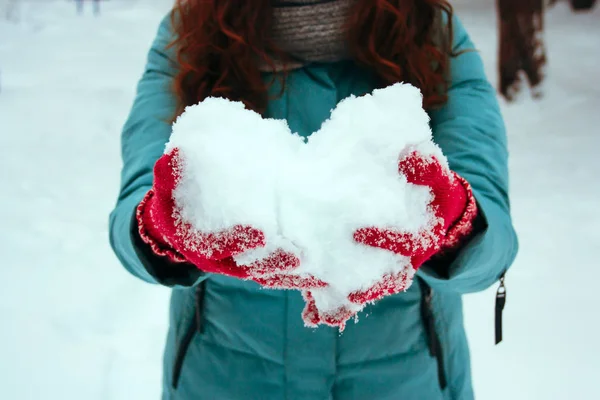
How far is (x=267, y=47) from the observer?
83 centimetres

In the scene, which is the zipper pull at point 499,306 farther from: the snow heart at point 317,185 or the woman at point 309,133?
the snow heart at point 317,185

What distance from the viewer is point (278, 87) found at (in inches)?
32.5

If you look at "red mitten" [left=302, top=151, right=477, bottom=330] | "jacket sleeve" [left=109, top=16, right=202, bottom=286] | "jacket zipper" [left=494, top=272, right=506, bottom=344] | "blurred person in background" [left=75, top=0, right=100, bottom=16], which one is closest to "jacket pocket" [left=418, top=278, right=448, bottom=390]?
"jacket zipper" [left=494, top=272, right=506, bottom=344]

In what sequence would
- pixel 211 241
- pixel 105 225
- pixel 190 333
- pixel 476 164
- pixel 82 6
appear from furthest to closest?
pixel 82 6
pixel 105 225
pixel 190 333
pixel 476 164
pixel 211 241

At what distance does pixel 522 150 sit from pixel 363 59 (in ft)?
9.00

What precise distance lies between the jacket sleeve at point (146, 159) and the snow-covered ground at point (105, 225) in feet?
3.76

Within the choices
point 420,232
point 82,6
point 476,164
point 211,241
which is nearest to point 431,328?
point 476,164

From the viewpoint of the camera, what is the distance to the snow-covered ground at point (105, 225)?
177cm

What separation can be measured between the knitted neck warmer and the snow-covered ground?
4.41 ft

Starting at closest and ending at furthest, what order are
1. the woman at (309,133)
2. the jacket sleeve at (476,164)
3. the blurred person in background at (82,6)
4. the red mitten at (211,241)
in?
the red mitten at (211,241) < the jacket sleeve at (476,164) < the woman at (309,133) < the blurred person in background at (82,6)

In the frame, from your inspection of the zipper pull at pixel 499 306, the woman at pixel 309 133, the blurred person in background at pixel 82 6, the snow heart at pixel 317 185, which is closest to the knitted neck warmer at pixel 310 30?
the woman at pixel 309 133

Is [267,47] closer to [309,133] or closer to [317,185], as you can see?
[309,133]

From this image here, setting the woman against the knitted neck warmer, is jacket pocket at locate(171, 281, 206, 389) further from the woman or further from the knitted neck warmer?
the knitted neck warmer

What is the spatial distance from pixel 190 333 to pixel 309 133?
1.28 feet
